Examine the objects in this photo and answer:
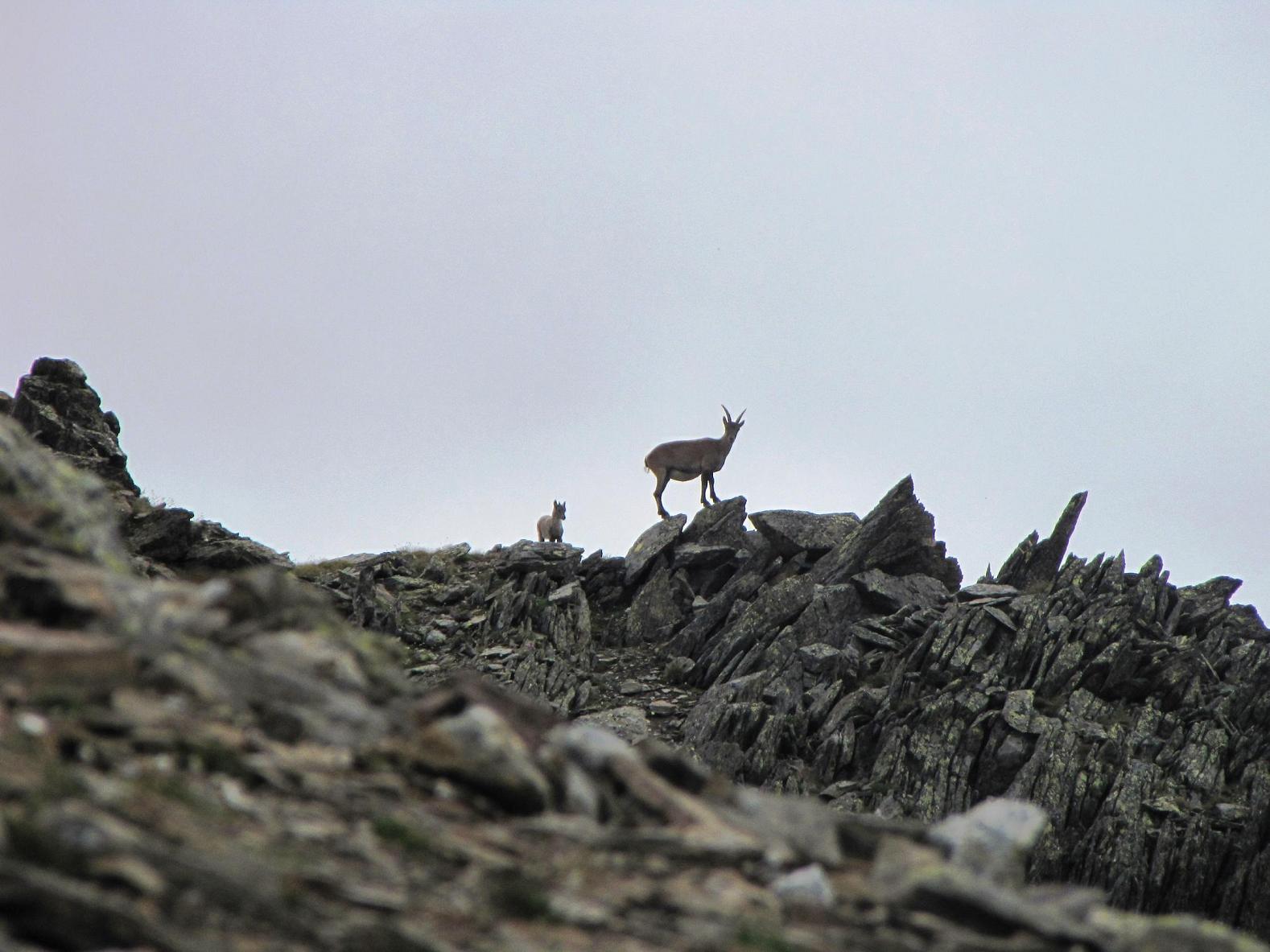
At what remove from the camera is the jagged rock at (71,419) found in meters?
40.0

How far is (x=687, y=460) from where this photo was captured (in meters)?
45.0

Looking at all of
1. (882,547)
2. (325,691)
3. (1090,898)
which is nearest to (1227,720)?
(882,547)

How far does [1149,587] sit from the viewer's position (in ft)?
122

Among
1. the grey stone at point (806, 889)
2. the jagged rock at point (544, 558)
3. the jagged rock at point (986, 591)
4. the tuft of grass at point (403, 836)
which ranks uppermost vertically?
the jagged rock at point (986, 591)

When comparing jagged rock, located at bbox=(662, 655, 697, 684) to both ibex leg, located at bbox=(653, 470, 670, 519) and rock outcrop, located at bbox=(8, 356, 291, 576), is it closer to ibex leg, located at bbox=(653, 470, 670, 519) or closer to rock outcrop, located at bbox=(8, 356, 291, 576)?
ibex leg, located at bbox=(653, 470, 670, 519)

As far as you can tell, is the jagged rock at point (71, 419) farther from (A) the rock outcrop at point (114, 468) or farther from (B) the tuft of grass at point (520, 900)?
(B) the tuft of grass at point (520, 900)

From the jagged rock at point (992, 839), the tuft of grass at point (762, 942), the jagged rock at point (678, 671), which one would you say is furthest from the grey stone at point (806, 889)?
the jagged rock at point (678, 671)

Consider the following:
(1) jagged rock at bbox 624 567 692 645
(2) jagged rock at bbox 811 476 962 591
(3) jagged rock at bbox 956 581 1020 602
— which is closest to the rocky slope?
(3) jagged rock at bbox 956 581 1020 602

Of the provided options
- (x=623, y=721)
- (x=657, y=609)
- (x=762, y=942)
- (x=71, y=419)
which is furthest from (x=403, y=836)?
(x=71, y=419)

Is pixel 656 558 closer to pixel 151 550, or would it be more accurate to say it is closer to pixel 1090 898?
pixel 151 550

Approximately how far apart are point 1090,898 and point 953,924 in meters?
1.24

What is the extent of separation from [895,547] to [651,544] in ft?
28.7

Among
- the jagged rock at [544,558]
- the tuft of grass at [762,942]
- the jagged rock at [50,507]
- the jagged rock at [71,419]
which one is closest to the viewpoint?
the tuft of grass at [762,942]

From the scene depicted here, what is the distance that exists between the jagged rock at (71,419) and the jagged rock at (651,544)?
683 inches
